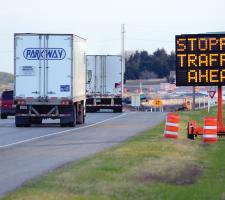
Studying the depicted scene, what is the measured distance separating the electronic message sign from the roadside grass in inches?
202

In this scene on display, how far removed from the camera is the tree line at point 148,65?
14550 centimetres

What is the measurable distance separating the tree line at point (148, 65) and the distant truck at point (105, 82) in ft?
268

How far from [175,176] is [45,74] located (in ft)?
67.6

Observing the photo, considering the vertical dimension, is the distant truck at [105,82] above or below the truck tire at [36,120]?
above

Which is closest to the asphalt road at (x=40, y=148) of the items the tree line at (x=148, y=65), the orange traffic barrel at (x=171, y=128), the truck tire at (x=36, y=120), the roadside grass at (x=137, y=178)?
the roadside grass at (x=137, y=178)

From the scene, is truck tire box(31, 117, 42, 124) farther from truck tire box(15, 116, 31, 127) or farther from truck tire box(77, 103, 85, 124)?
truck tire box(77, 103, 85, 124)

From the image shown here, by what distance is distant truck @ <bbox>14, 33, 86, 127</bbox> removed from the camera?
114 ft

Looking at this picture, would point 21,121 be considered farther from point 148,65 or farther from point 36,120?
point 148,65

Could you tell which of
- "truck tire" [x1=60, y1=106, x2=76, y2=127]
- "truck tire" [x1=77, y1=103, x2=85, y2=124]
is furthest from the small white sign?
"truck tire" [x1=77, y1=103, x2=85, y2=124]

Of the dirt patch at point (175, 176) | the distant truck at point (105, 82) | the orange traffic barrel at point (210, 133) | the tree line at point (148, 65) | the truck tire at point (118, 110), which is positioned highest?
the tree line at point (148, 65)

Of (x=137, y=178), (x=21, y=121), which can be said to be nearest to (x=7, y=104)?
(x=21, y=121)

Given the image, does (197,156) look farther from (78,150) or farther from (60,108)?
(60,108)

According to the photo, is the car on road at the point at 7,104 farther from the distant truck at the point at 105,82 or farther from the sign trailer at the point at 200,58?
the sign trailer at the point at 200,58

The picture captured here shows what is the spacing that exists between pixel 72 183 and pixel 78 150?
8.60 m
